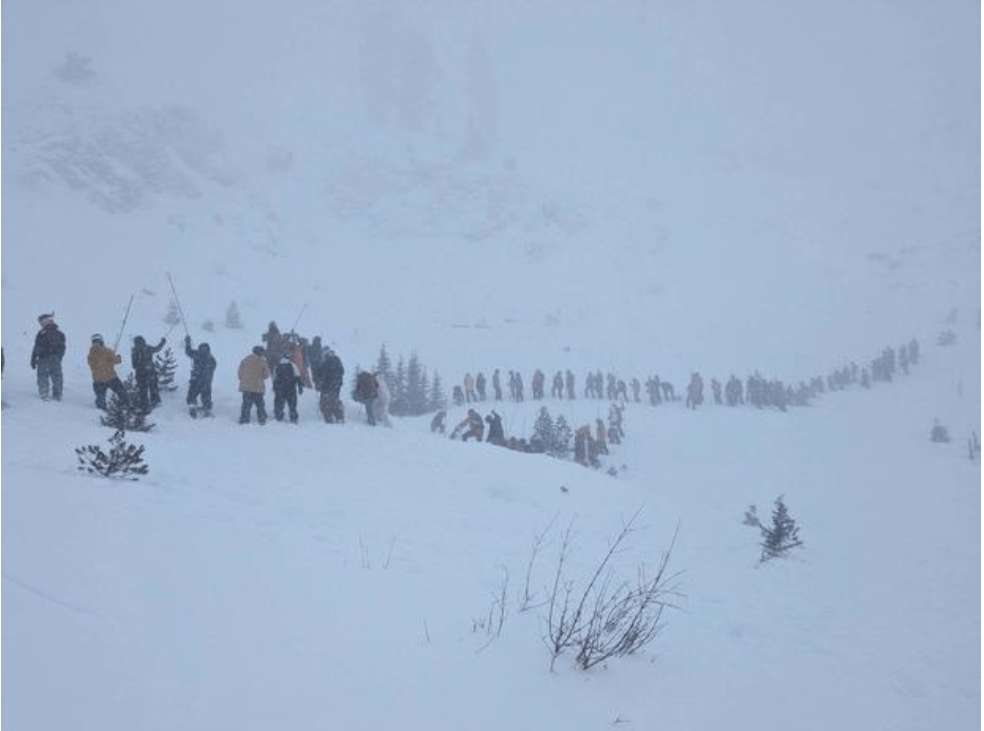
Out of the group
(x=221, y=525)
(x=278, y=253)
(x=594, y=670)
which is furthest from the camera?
(x=278, y=253)

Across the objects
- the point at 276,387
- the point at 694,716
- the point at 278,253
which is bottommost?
the point at 694,716

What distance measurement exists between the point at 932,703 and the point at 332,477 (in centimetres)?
716

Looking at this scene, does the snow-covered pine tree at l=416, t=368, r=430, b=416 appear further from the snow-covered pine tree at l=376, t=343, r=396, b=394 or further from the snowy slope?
the snowy slope

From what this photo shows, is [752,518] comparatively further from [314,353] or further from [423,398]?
[423,398]

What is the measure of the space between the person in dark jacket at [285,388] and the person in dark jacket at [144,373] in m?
1.87

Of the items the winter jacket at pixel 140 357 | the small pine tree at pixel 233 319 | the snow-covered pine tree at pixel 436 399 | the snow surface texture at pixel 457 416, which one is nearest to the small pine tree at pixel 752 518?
the snow surface texture at pixel 457 416

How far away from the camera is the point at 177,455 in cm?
929

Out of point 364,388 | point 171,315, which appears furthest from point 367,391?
point 171,315

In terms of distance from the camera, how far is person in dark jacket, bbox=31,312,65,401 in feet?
35.0

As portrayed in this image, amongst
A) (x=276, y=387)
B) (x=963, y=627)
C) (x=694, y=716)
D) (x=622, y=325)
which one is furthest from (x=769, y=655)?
(x=622, y=325)

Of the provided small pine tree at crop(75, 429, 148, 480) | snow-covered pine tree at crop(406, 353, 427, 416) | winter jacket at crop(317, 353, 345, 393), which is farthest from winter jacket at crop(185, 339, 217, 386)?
snow-covered pine tree at crop(406, 353, 427, 416)

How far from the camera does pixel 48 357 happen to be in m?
10.8

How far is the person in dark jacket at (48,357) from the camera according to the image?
1066 cm

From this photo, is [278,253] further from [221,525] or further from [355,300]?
[221,525]
